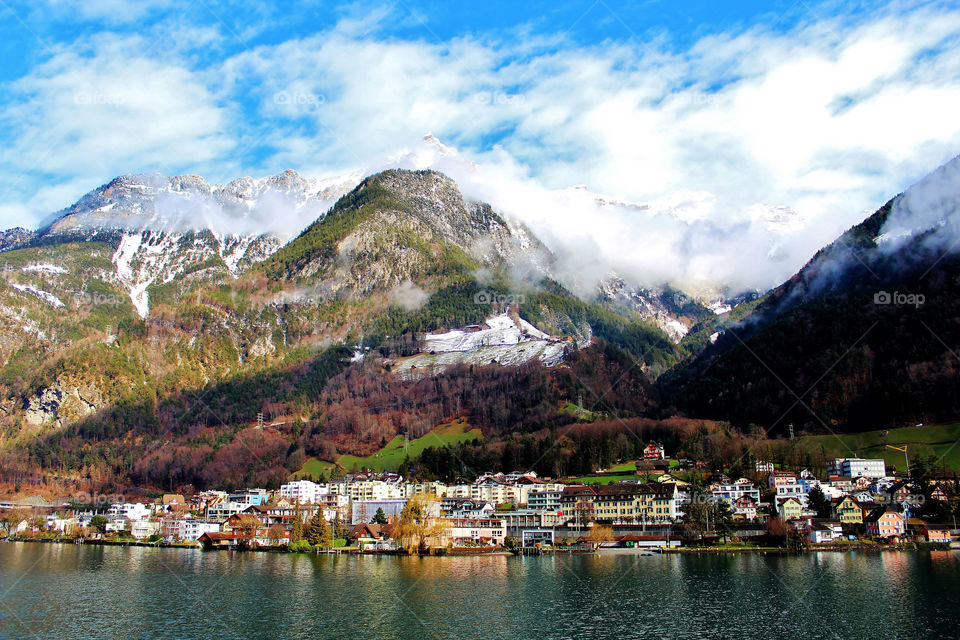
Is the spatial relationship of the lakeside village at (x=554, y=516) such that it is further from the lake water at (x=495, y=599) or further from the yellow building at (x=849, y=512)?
the lake water at (x=495, y=599)

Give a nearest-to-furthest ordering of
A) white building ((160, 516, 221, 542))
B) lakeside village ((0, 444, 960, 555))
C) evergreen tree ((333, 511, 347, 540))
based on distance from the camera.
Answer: lakeside village ((0, 444, 960, 555)) < evergreen tree ((333, 511, 347, 540)) < white building ((160, 516, 221, 542))

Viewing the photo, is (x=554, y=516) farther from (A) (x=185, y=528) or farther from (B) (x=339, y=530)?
(A) (x=185, y=528)

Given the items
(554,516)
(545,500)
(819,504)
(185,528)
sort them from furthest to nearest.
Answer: (185,528)
(545,500)
(554,516)
(819,504)

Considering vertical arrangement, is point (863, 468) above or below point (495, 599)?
above

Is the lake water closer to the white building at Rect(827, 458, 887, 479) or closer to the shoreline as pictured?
the shoreline

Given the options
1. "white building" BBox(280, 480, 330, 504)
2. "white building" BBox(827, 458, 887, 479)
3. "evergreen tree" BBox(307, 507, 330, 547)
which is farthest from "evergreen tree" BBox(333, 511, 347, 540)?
"white building" BBox(827, 458, 887, 479)

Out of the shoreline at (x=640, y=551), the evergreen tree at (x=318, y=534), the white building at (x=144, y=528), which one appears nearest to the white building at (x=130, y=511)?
the white building at (x=144, y=528)

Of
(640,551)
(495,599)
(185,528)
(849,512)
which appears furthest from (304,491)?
(495,599)
